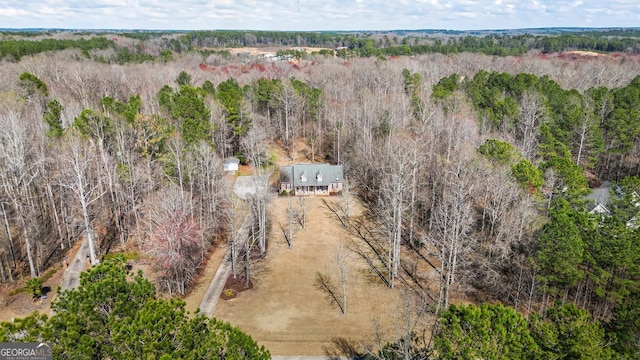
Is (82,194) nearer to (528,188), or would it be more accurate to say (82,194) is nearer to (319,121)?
(528,188)

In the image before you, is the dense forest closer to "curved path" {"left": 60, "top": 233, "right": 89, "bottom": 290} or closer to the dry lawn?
"curved path" {"left": 60, "top": 233, "right": 89, "bottom": 290}

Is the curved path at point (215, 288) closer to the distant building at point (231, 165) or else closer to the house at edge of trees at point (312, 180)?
the house at edge of trees at point (312, 180)

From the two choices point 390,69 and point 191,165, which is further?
point 390,69

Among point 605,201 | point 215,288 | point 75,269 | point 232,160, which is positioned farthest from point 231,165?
point 605,201

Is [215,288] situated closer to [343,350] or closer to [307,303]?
[307,303]

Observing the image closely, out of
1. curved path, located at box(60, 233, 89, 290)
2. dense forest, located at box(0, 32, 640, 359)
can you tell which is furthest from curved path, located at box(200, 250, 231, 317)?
curved path, located at box(60, 233, 89, 290)

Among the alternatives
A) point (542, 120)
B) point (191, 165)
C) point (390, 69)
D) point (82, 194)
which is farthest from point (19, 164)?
point (390, 69)

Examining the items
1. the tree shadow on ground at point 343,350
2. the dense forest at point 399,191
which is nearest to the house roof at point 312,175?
the dense forest at point 399,191
